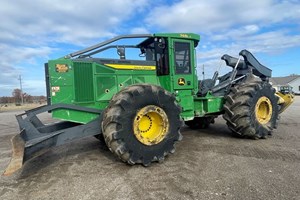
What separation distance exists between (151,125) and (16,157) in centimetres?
266

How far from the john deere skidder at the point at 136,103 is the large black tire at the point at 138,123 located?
0.7 inches

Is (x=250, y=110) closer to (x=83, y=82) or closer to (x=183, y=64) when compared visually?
(x=183, y=64)

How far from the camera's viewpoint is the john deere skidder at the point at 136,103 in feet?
17.6

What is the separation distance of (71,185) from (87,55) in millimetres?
3110

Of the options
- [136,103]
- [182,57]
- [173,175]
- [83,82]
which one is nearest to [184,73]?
[182,57]

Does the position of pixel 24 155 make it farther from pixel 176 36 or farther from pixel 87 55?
pixel 176 36

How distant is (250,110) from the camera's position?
7.81 metres

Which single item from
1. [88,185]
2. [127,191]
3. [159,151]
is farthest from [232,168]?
[88,185]

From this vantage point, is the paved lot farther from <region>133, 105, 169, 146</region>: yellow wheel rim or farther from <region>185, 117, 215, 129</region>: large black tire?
<region>185, 117, 215, 129</region>: large black tire

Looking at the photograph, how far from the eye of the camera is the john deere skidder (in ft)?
17.6

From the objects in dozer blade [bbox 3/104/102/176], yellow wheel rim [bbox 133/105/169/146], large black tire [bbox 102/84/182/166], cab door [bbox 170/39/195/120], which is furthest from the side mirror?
yellow wheel rim [bbox 133/105/169/146]

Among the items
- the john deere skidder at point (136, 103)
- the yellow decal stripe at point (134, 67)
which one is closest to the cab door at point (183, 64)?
the john deere skidder at point (136, 103)

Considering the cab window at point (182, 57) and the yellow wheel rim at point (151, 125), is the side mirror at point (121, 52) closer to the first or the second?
the cab window at point (182, 57)

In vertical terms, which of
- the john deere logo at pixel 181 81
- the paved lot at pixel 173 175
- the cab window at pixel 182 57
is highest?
the cab window at pixel 182 57
